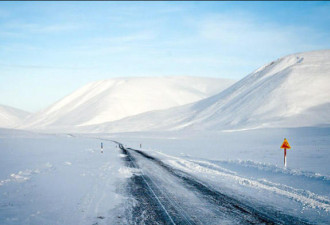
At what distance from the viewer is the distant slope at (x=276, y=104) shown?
75.3m

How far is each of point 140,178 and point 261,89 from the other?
102m

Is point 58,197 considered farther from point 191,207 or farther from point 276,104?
point 276,104

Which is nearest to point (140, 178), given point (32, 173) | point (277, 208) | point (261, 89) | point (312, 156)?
point (32, 173)

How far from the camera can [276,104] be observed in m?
90.4

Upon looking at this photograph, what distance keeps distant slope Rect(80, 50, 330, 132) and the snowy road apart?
56610mm

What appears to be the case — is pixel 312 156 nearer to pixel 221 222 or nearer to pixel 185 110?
pixel 221 222

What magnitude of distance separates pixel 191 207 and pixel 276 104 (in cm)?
8853

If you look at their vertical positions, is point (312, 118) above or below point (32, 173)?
above

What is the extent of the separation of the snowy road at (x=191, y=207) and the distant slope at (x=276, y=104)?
186 feet

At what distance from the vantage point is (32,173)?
51.3 feet

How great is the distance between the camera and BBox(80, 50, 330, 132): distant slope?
7532 cm

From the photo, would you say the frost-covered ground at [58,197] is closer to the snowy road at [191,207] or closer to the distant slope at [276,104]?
the snowy road at [191,207]

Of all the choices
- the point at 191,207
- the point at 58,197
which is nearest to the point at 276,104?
the point at 191,207

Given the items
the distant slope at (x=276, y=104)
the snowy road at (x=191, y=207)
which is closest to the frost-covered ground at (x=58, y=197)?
the snowy road at (x=191, y=207)
